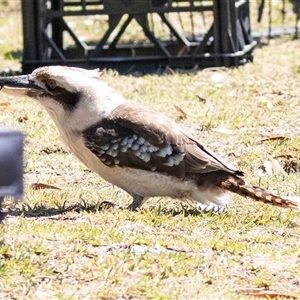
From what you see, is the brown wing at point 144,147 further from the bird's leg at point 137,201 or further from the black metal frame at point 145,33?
the black metal frame at point 145,33

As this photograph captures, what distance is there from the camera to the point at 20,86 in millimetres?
6117

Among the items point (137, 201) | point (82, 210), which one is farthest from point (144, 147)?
point (82, 210)

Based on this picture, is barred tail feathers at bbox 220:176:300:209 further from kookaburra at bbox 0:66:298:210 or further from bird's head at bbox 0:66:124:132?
bird's head at bbox 0:66:124:132

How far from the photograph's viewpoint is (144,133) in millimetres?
6098

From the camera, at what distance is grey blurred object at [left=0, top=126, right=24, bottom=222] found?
4457mm

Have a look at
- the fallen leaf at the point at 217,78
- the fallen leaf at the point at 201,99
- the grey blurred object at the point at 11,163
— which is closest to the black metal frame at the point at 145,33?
the fallen leaf at the point at 217,78

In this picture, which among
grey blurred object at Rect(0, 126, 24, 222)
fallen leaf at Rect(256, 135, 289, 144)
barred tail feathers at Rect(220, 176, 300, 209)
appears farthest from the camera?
fallen leaf at Rect(256, 135, 289, 144)

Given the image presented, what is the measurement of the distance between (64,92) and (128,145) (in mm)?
519

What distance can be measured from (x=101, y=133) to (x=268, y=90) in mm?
4107

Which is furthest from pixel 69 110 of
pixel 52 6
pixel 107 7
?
pixel 52 6

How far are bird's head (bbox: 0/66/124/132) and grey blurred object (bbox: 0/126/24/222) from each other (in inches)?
60.5

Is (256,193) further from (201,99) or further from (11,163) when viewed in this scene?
(201,99)

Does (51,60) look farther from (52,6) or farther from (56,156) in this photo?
(56,156)

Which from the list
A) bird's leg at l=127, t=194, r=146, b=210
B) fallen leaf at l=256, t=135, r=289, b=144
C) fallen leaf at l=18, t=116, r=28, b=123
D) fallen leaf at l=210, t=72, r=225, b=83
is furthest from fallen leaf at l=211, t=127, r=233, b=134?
bird's leg at l=127, t=194, r=146, b=210
